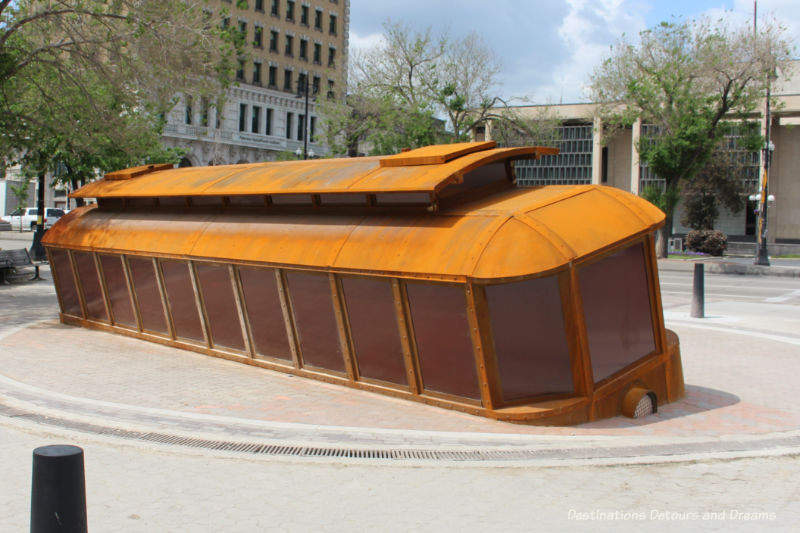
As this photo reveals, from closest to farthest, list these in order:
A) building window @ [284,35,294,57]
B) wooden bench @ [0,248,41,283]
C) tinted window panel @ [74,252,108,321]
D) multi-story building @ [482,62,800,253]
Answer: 1. tinted window panel @ [74,252,108,321]
2. wooden bench @ [0,248,41,283]
3. multi-story building @ [482,62,800,253]
4. building window @ [284,35,294,57]

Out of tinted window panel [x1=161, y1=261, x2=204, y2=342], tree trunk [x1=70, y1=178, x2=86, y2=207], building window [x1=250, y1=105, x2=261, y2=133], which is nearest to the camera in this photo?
tinted window panel [x1=161, y1=261, x2=204, y2=342]

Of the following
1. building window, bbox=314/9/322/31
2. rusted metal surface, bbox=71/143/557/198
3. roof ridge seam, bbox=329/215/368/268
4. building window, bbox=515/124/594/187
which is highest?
building window, bbox=314/9/322/31

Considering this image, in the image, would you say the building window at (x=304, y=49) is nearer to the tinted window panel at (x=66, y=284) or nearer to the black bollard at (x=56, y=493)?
the tinted window panel at (x=66, y=284)

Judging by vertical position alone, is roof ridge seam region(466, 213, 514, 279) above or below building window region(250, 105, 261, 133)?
below

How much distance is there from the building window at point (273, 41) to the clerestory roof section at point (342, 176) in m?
53.8

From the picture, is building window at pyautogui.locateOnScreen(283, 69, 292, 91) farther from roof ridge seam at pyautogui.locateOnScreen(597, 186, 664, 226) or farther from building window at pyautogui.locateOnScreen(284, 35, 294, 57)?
roof ridge seam at pyautogui.locateOnScreen(597, 186, 664, 226)

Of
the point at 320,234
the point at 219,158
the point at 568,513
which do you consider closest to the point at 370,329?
the point at 320,234

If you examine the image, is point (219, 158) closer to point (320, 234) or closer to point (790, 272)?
point (790, 272)

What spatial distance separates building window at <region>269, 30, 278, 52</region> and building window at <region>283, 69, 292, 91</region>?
2.03 meters

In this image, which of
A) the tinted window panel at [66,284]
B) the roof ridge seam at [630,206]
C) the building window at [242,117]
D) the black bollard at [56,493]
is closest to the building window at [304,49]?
the building window at [242,117]

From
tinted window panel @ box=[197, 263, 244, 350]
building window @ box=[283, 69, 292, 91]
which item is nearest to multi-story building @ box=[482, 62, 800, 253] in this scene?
building window @ box=[283, 69, 292, 91]

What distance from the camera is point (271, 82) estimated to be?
65.2m

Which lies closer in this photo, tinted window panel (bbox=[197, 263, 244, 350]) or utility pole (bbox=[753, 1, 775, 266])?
tinted window panel (bbox=[197, 263, 244, 350])

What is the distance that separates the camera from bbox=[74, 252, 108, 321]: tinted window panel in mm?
13383
